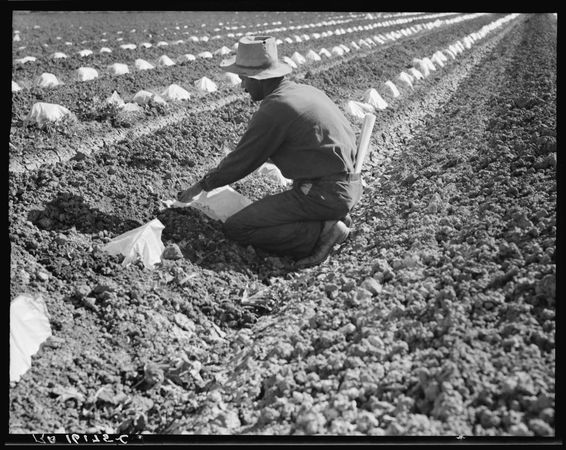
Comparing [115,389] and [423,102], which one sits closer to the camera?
[115,389]

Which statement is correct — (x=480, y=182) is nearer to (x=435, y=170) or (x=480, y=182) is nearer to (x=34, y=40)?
(x=435, y=170)

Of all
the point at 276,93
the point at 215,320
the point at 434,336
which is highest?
the point at 276,93

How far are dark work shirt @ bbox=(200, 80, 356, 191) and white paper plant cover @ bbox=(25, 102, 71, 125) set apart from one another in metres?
2.16

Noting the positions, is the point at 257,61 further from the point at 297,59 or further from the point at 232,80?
the point at 297,59

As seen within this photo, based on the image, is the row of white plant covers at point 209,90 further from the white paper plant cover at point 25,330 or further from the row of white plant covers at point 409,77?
the white paper plant cover at point 25,330

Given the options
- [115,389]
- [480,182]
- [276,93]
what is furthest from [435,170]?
[115,389]

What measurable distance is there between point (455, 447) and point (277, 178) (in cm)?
308

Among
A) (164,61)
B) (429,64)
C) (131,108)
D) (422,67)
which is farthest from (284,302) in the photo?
(429,64)

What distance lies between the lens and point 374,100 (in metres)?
6.89

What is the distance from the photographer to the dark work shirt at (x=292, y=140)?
3441 millimetres

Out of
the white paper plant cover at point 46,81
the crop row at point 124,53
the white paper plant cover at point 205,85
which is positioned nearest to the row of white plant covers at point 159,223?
the white paper plant cover at point 205,85

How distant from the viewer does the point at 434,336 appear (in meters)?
2.58

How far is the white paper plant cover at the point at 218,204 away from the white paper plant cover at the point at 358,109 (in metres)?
2.79

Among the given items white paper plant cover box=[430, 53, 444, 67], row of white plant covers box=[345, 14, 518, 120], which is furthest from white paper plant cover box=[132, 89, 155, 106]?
white paper plant cover box=[430, 53, 444, 67]
